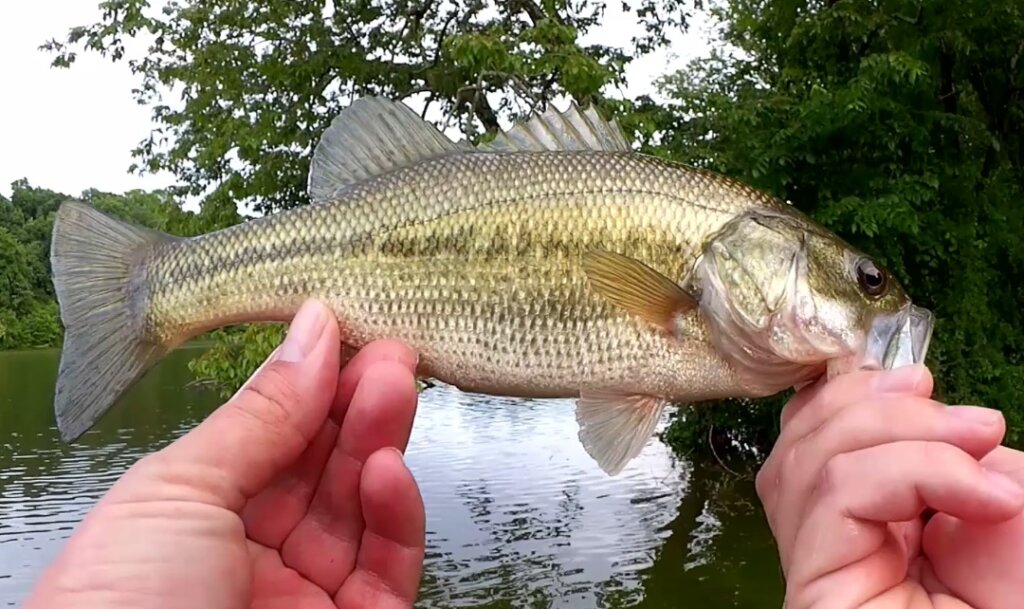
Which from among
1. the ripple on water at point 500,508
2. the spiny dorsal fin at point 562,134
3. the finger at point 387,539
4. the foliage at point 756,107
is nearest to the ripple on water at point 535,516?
the ripple on water at point 500,508

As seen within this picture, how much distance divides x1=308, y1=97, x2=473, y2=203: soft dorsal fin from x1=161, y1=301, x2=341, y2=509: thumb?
437 mm

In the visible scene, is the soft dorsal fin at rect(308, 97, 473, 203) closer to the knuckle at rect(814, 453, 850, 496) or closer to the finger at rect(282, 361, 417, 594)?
the finger at rect(282, 361, 417, 594)

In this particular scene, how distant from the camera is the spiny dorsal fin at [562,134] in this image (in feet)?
8.57

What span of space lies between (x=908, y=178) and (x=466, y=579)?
8.32 metres

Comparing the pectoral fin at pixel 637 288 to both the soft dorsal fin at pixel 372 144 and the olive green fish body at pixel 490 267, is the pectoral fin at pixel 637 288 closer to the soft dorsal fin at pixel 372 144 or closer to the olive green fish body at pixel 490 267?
the olive green fish body at pixel 490 267

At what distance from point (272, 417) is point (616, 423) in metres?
0.93

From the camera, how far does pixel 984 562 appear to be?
1784mm

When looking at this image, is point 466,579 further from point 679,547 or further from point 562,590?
point 679,547

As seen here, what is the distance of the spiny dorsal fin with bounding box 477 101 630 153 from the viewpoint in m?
2.61

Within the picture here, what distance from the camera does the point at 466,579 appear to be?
11.9 metres

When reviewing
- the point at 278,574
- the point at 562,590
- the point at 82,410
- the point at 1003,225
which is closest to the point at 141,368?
the point at 82,410

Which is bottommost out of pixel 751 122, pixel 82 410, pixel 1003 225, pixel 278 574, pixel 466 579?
pixel 466 579

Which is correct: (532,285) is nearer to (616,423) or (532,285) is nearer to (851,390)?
(616,423)

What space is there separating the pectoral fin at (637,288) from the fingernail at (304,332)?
74 centimetres
